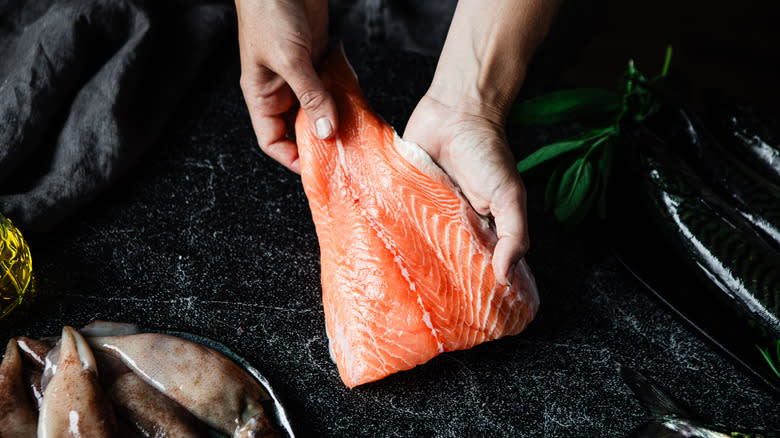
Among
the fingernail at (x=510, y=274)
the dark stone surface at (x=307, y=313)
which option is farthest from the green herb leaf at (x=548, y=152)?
the fingernail at (x=510, y=274)

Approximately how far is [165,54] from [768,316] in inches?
84.8

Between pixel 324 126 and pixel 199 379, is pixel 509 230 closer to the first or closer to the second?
pixel 324 126

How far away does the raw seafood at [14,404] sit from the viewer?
125 cm

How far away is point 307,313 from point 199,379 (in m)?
0.38

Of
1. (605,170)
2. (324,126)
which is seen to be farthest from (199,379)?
(605,170)

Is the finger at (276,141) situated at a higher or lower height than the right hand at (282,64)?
lower

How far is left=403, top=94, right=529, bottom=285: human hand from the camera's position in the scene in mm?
1460

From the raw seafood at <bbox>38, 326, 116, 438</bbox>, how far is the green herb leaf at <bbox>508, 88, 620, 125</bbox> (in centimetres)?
140

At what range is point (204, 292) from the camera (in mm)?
1680

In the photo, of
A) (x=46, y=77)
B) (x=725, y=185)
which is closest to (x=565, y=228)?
(x=725, y=185)

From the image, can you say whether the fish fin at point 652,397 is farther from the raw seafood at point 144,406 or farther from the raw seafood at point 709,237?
the raw seafood at point 144,406

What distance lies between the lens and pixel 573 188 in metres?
1.85

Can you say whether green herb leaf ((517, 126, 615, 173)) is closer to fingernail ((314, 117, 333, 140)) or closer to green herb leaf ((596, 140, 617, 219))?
green herb leaf ((596, 140, 617, 219))

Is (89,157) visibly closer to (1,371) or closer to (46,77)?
(46,77)
